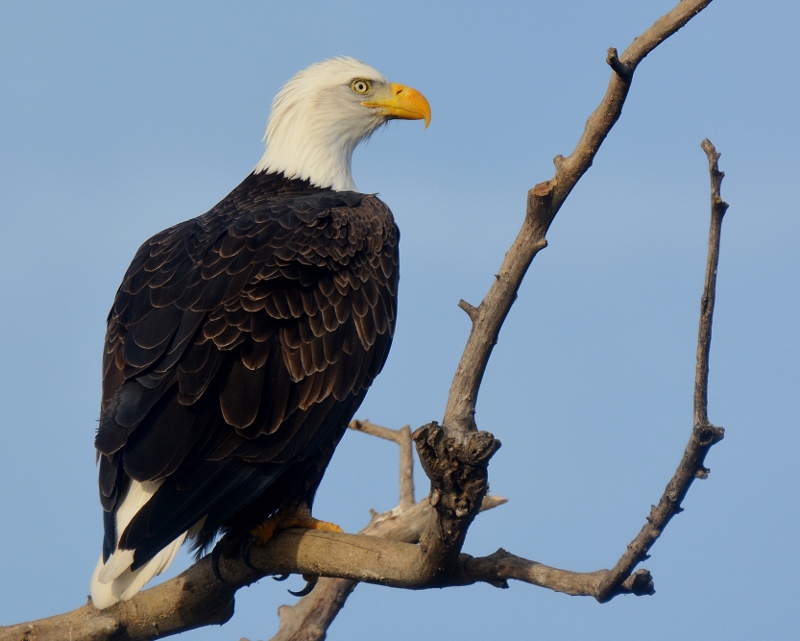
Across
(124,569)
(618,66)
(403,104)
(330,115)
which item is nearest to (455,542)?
(124,569)

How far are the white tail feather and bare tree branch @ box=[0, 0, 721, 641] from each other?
0.44 m

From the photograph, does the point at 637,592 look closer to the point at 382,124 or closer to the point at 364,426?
the point at 364,426

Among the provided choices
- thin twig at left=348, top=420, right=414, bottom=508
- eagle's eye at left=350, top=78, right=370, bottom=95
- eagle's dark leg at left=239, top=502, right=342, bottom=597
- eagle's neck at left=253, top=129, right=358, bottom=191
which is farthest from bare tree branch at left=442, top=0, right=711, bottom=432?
eagle's eye at left=350, top=78, right=370, bottom=95

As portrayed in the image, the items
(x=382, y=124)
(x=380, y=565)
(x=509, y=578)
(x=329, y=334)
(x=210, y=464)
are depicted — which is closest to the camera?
(x=509, y=578)

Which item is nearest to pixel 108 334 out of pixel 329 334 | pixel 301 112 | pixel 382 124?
pixel 329 334

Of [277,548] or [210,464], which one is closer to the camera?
[210,464]

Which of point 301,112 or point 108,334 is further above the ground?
point 301,112

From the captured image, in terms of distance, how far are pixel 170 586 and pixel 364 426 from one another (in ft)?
6.73

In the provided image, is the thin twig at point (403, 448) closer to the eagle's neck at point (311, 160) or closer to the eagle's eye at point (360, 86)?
the eagle's neck at point (311, 160)

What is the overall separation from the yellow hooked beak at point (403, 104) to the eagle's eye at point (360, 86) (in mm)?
89

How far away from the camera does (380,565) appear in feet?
13.8

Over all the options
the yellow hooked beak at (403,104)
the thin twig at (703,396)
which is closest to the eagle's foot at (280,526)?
the thin twig at (703,396)

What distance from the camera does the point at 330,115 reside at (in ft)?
23.5

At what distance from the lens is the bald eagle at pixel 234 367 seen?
4.47 meters
